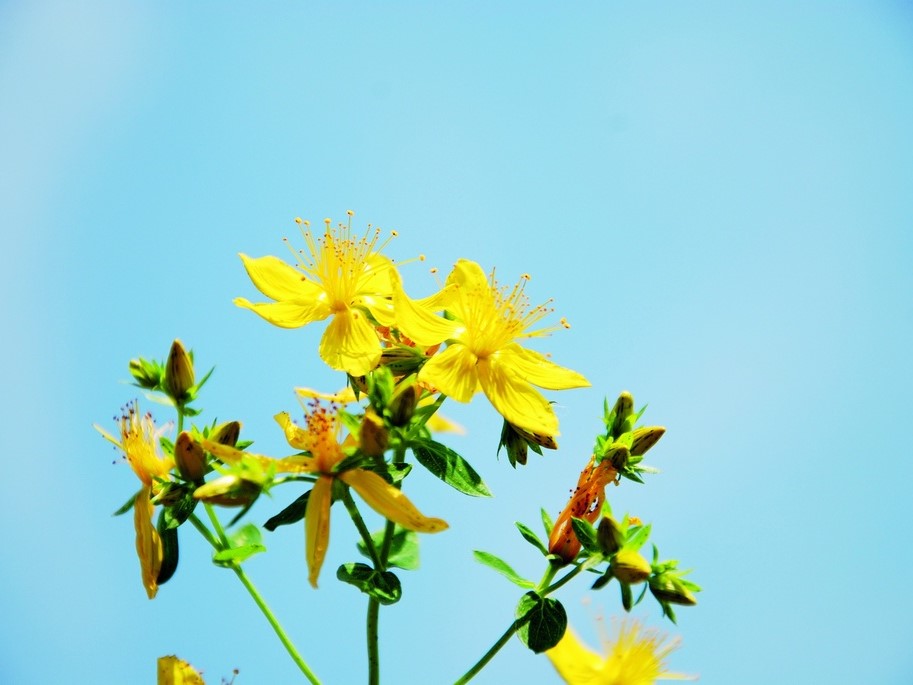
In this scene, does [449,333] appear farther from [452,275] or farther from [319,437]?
[319,437]

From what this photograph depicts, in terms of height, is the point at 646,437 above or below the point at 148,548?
below

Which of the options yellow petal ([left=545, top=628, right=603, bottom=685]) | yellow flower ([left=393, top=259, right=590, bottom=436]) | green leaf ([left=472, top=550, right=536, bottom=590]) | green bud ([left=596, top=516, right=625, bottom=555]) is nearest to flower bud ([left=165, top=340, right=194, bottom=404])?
yellow flower ([left=393, top=259, right=590, bottom=436])

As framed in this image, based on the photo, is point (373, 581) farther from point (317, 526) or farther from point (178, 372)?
point (178, 372)

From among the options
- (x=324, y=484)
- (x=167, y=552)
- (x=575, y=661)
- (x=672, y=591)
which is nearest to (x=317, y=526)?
(x=324, y=484)

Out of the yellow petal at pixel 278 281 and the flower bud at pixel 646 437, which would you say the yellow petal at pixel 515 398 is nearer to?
the flower bud at pixel 646 437

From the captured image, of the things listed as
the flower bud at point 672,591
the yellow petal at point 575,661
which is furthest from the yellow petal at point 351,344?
the yellow petal at point 575,661

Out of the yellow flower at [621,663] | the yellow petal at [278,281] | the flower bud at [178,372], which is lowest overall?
the yellow flower at [621,663]

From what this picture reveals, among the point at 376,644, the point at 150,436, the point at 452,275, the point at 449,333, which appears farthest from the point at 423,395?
the point at 150,436
